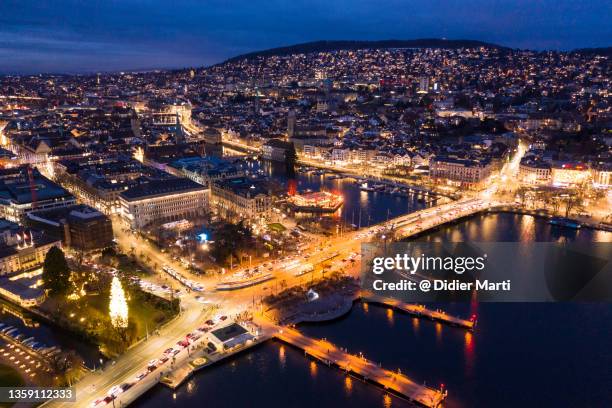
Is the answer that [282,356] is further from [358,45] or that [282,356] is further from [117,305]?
[358,45]

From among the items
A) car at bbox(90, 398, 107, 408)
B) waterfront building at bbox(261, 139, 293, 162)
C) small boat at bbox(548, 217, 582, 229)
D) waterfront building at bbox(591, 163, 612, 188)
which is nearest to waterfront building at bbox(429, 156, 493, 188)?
waterfront building at bbox(591, 163, 612, 188)

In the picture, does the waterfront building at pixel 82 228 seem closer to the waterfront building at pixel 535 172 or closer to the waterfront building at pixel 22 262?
the waterfront building at pixel 22 262

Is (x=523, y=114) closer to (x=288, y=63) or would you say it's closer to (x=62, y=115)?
(x=62, y=115)

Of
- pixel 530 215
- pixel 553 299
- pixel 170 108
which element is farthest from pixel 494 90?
pixel 553 299

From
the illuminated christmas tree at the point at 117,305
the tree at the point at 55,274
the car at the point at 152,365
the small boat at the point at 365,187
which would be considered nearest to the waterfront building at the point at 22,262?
the tree at the point at 55,274

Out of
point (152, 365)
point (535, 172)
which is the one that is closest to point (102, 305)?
point (152, 365)

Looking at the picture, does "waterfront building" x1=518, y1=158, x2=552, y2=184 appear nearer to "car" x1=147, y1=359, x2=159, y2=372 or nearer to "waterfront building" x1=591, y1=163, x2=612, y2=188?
"waterfront building" x1=591, y1=163, x2=612, y2=188
